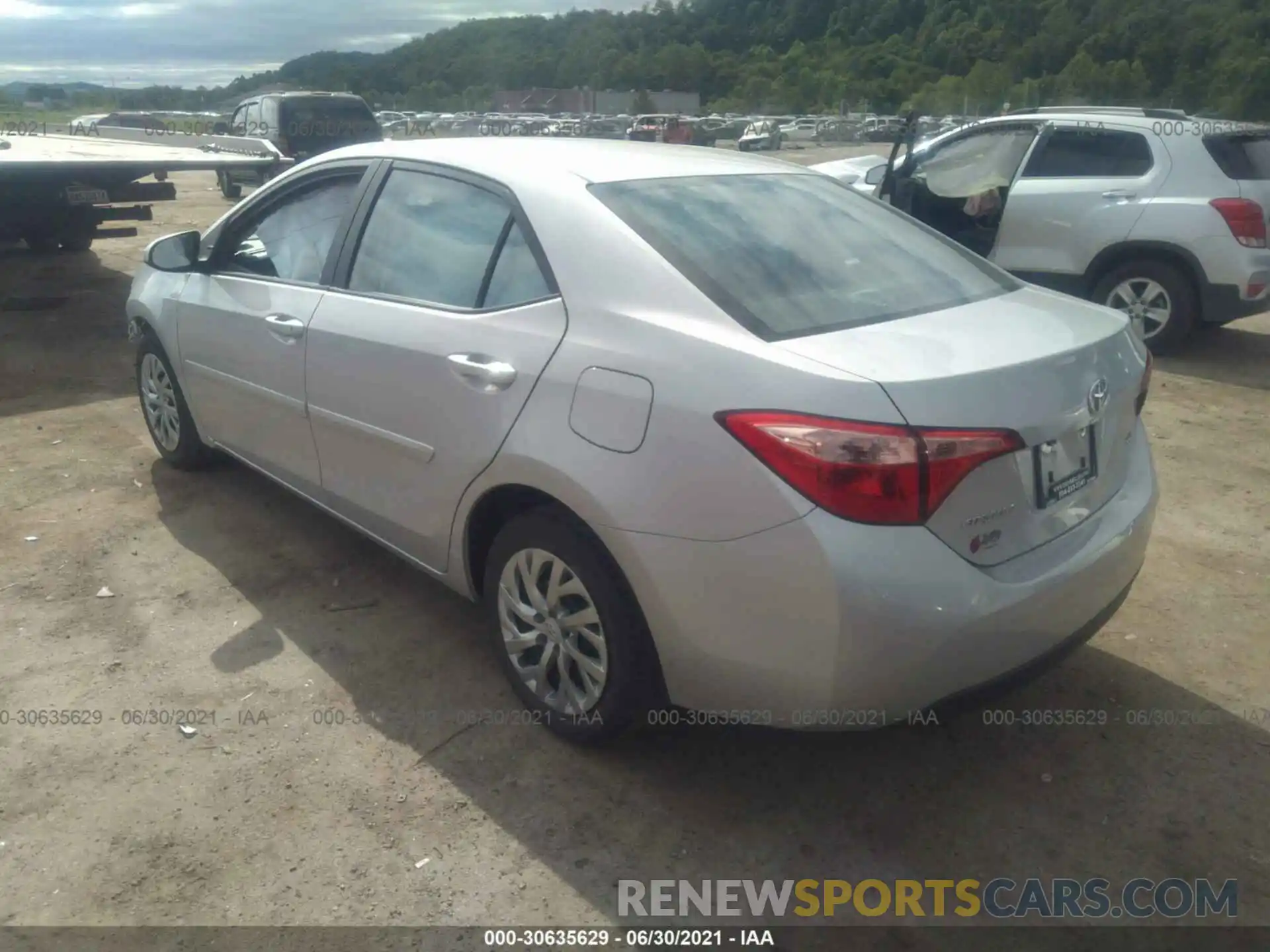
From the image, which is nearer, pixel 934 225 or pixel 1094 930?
pixel 1094 930

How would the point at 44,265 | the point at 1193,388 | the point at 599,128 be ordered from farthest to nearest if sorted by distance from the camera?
the point at 599,128
the point at 44,265
the point at 1193,388

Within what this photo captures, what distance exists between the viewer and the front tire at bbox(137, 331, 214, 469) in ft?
15.7

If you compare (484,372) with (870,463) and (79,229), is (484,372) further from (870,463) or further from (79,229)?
(79,229)

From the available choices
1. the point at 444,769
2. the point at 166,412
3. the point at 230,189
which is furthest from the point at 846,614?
the point at 230,189

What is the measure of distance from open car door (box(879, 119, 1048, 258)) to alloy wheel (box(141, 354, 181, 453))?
5363mm

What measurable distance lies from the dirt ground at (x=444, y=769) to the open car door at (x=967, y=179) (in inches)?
162

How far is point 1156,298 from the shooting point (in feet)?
23.9

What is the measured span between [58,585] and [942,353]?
134 inches

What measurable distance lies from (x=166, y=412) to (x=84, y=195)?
544 cm

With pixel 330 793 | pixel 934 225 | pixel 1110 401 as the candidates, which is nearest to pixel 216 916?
pixel 330 793

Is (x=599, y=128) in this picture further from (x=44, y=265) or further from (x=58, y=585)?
(x=58, y=585)

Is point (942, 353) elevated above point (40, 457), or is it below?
above

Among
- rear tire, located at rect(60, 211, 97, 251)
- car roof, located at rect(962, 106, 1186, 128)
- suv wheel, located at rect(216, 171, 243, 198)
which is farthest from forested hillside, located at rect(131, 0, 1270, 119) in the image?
suv wheel, located at rect(216, 171, 243, 198)

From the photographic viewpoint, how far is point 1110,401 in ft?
8.77
